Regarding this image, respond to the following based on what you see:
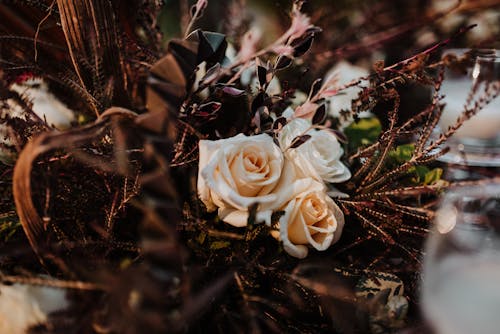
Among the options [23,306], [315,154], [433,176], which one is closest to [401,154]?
[433,176]

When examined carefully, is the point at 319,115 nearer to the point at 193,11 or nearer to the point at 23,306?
the point at 193,11

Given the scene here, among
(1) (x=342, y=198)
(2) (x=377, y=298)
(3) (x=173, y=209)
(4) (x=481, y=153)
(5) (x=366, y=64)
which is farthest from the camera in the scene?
(5) (x=366, y=64)

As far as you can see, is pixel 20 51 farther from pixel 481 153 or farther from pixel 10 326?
pixel 481 153

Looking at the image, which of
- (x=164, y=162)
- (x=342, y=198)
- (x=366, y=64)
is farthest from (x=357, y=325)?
(x=366, y=64)

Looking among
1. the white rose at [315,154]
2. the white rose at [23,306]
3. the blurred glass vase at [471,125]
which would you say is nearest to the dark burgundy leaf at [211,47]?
the white rose at [315,154]

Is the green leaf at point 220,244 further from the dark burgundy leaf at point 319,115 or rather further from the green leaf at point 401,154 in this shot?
the green leaf at point 401,154

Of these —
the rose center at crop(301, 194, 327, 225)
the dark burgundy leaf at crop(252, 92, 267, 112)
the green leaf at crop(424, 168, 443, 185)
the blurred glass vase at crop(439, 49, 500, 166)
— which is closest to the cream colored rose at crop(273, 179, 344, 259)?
the rose center at crop(301, 194, 327, 225)

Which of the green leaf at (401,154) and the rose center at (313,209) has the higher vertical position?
the green leaf at (401,154)
